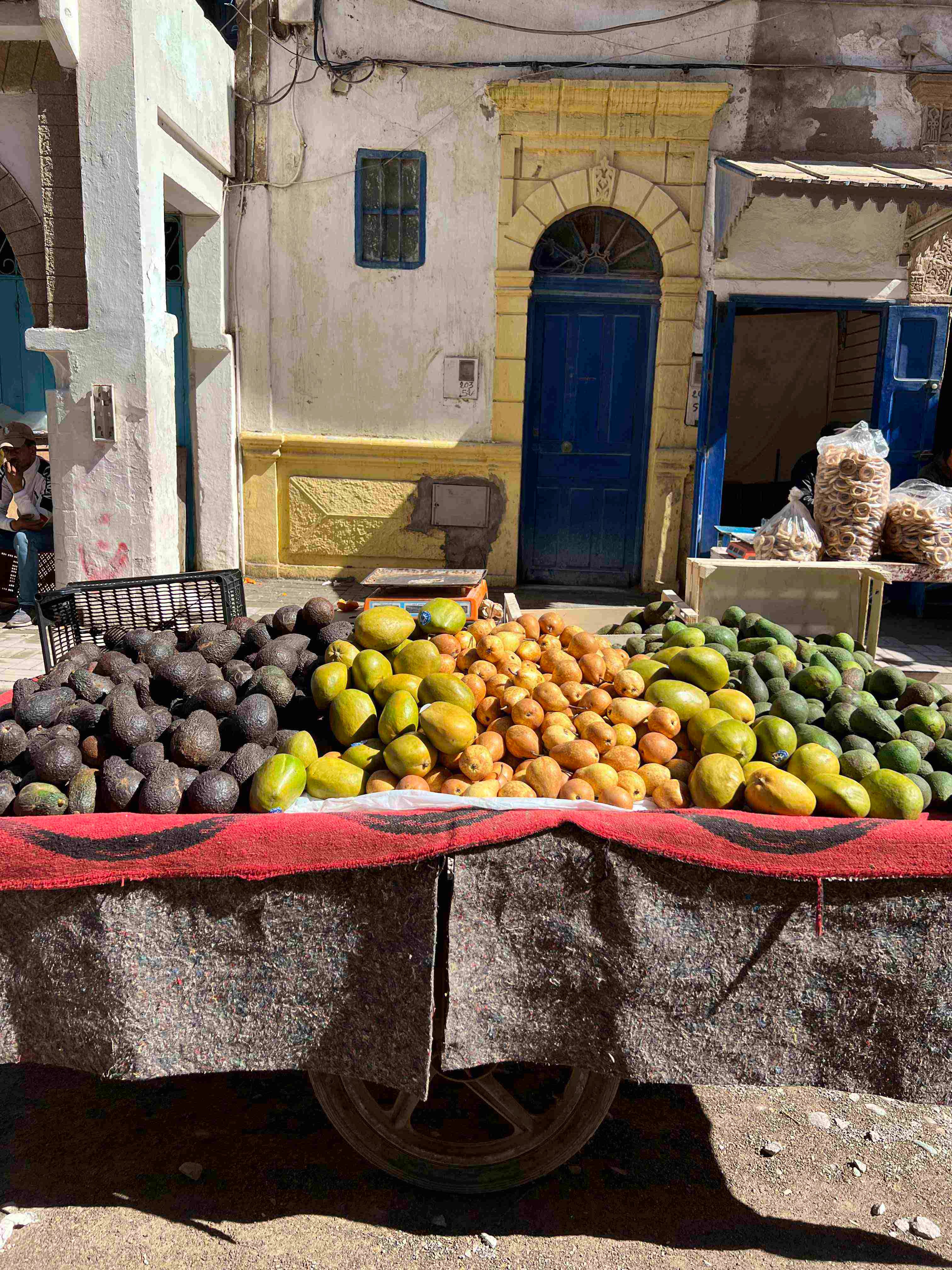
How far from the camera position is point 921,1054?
7.11ft

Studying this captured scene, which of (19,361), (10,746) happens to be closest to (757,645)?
(10,746)

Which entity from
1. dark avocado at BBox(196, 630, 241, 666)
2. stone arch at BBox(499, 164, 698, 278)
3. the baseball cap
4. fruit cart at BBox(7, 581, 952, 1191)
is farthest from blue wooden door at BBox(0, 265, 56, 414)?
fruit cart at BBox(7, 581, 952, 1191)

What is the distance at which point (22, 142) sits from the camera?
687 cm

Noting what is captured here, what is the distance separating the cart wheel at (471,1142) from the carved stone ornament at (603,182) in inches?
342

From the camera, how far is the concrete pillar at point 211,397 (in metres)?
9.26

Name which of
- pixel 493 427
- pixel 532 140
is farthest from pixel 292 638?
pixel 532 140

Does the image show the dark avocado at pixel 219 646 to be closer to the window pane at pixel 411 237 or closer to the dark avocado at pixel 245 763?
the dark avocado at pixel 245 763

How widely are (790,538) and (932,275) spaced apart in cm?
455

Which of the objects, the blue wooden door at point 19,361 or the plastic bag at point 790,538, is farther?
the blue wooden door at point 19,361

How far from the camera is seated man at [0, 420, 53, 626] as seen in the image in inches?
313

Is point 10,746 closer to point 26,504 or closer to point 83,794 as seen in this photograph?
point 83,794

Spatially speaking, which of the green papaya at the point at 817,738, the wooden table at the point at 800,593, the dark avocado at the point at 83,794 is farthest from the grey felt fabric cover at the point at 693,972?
the wooden table at the point at 800,593

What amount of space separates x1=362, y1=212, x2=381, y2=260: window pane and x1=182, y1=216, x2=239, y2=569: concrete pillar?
4.63 feet

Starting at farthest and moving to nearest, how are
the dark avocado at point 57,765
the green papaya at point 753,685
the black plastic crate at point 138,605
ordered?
the black plastic crate at point 138,605 → the green papaya at point 753,685 → the dark avocado at point 57,765
